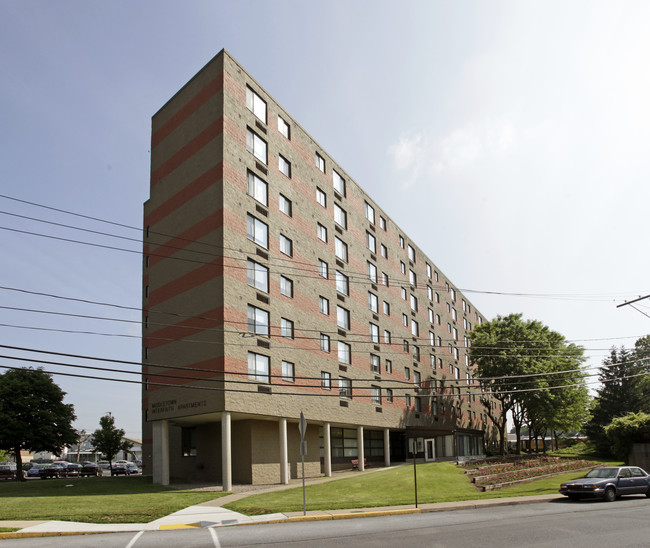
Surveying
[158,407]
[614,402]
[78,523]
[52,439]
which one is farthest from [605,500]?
[614,402]

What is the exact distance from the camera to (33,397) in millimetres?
48531

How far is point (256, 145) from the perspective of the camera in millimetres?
34656

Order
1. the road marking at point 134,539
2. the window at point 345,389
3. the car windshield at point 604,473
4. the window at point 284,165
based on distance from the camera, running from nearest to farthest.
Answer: the road marking at point 134,539 → the car windshield at point 604,473 → the window at point 284,165 → the window at point 345,389

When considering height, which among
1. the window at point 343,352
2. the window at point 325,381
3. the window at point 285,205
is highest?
the window at point 285,205

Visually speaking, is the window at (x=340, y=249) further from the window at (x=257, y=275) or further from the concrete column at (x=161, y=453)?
the concrete column at (x=161, y=453)

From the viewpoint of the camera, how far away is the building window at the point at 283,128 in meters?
37.8

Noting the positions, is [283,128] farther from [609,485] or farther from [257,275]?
[609,485]

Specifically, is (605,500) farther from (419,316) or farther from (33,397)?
(33,397)

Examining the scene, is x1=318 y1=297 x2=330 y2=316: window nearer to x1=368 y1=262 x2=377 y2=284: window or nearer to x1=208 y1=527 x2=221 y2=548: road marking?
x1=368 y1=262 x2=377 y2=284: window

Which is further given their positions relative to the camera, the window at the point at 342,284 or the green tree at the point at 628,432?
the green tree at the point at 628,432

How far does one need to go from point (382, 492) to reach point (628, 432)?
27088mm

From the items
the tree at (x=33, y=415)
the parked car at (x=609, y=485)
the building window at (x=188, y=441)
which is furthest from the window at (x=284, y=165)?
the tree at (x=33, y=415)

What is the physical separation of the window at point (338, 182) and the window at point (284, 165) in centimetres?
702

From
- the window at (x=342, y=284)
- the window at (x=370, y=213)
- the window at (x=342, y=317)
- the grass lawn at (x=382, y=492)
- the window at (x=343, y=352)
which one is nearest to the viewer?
the grass lawn at (x=382, y=492)
